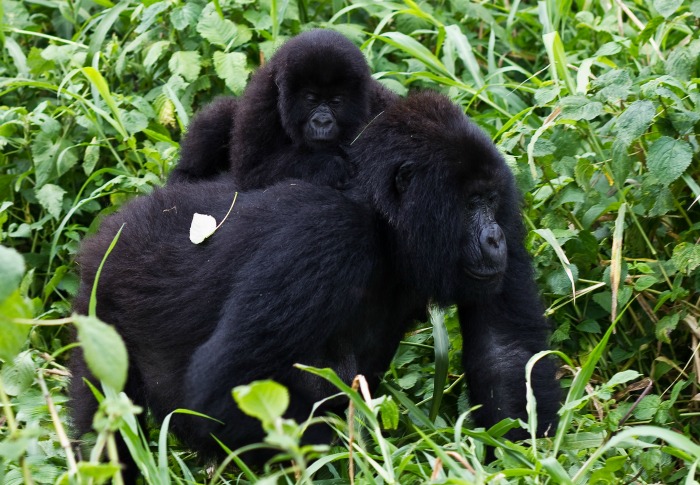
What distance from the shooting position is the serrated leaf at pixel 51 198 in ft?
14.3

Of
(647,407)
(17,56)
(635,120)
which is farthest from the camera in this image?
(17,56)

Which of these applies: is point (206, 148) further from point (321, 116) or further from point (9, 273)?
point (9, 273)

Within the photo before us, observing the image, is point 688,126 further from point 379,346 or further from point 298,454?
point 298,454

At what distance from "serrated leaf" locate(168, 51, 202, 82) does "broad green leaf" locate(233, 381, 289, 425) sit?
9.38 feet

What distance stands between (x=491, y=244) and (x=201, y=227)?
0.92 metres

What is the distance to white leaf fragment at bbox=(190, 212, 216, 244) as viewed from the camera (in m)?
3.29

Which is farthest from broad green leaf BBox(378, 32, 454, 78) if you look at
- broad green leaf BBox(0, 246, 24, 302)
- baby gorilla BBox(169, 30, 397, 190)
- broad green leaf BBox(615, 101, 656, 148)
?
broad green leaf BBox(0, 246, 24, 302)

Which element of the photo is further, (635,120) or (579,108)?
(579,108)

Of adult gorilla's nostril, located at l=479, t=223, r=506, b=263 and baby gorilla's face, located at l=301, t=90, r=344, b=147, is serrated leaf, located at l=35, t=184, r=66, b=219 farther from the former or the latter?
adult gorilla's nostril, located at l=479, t=223, r=506, b=263

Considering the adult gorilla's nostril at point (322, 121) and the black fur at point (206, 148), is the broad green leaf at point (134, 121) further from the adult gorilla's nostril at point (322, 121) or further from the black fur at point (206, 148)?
the adult gorilla's nostril at point (322, 121)

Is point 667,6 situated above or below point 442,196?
above

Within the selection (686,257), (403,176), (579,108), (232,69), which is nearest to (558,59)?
(579,108)

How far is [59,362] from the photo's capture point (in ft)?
14.2

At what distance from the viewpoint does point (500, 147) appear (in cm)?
398
